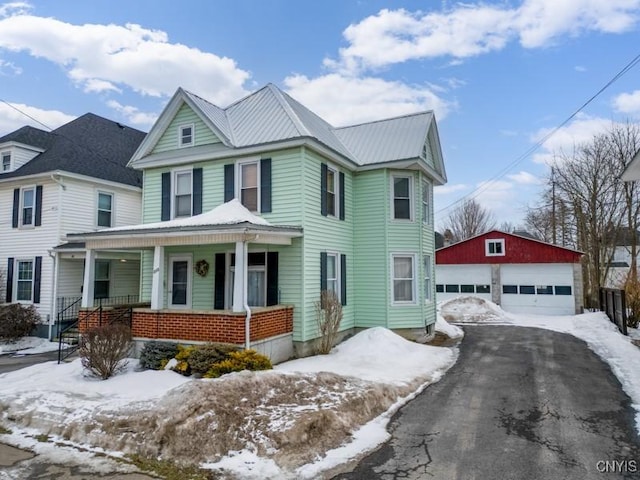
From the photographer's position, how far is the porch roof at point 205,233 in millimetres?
9125

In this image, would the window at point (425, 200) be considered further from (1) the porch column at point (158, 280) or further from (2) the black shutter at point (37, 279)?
(2) the black shutter at point (37, 279)

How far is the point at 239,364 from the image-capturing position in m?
8.02

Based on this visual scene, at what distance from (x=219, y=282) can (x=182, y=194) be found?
10.9ft

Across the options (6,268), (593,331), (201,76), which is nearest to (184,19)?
(201,76)

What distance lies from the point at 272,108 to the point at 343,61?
5.99m

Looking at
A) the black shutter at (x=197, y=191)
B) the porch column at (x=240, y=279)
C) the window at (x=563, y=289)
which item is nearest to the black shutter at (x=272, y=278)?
the porch column at (x=240, y=279)

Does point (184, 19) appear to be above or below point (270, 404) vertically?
above

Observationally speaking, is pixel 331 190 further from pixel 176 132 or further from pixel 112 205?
pixel 112 205

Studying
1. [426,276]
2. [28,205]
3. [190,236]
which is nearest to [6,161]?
[28,205]

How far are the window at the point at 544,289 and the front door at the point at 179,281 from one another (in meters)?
18.7

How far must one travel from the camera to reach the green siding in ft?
40.6

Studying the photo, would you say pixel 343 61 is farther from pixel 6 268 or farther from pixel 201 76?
pixel 6 268

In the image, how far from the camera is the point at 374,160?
532 inches

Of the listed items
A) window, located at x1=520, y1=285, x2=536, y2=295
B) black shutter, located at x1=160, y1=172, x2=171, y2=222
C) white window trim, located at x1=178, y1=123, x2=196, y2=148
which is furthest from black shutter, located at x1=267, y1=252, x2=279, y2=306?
window, located at x1=520, y1=285, x2=536, y2=295
